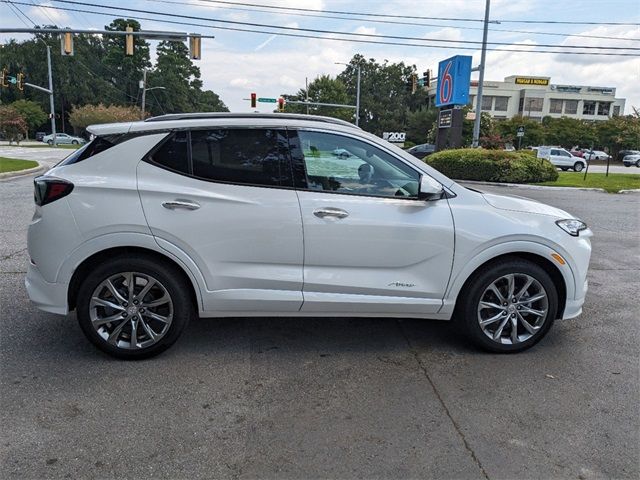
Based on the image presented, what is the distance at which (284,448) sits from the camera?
2.82 metres

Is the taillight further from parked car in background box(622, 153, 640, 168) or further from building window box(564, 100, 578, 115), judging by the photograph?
building window box(564, 100, 578, 115)

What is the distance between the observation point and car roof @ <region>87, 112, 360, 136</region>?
3.76m

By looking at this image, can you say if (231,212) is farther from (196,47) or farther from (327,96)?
(327,96)

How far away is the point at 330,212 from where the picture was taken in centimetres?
369

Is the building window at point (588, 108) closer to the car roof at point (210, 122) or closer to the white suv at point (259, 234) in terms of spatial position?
the white suv at point (259, 234)

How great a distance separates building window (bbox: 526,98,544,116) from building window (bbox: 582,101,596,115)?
8.73m

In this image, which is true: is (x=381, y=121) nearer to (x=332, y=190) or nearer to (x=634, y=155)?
(x=634, y=155)

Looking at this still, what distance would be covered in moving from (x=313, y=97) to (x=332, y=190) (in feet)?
267

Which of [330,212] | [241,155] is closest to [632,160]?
[330,212]

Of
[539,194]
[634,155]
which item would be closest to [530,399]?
[539,194]

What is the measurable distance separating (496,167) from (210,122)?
19.4 metres

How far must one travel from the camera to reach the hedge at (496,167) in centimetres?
2127

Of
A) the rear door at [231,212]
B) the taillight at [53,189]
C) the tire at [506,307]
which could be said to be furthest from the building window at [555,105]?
the taillight at [53,189]

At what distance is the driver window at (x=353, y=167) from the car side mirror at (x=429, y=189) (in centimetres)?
8
